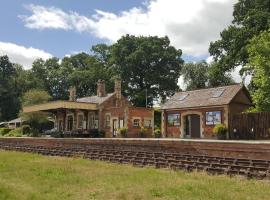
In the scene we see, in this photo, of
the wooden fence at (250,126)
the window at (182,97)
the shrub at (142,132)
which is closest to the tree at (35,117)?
the shrub at (142,132)

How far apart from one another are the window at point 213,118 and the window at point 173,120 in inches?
117

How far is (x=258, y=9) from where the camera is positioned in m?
35.6

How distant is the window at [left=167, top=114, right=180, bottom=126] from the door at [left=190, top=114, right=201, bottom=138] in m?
1.34

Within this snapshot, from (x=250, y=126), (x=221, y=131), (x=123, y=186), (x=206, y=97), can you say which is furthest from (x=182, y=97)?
(x=123, y=186)

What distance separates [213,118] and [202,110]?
1.22m

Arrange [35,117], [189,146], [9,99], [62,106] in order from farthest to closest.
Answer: [9,99] → [35,117] → [62,106] → [189,146]

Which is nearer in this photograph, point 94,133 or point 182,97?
point 182,97

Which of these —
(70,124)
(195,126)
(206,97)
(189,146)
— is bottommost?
(189,146)

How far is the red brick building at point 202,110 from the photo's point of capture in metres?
30.0

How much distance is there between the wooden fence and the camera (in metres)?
26.0

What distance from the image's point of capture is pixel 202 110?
3117 cm

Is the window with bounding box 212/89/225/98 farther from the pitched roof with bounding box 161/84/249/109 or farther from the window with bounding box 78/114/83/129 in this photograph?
the window with bounding box 78/114/83/129

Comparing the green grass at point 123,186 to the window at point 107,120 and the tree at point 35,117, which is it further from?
the tree at point 35,117

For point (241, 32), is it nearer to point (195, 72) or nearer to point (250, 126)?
point (250, 126)
